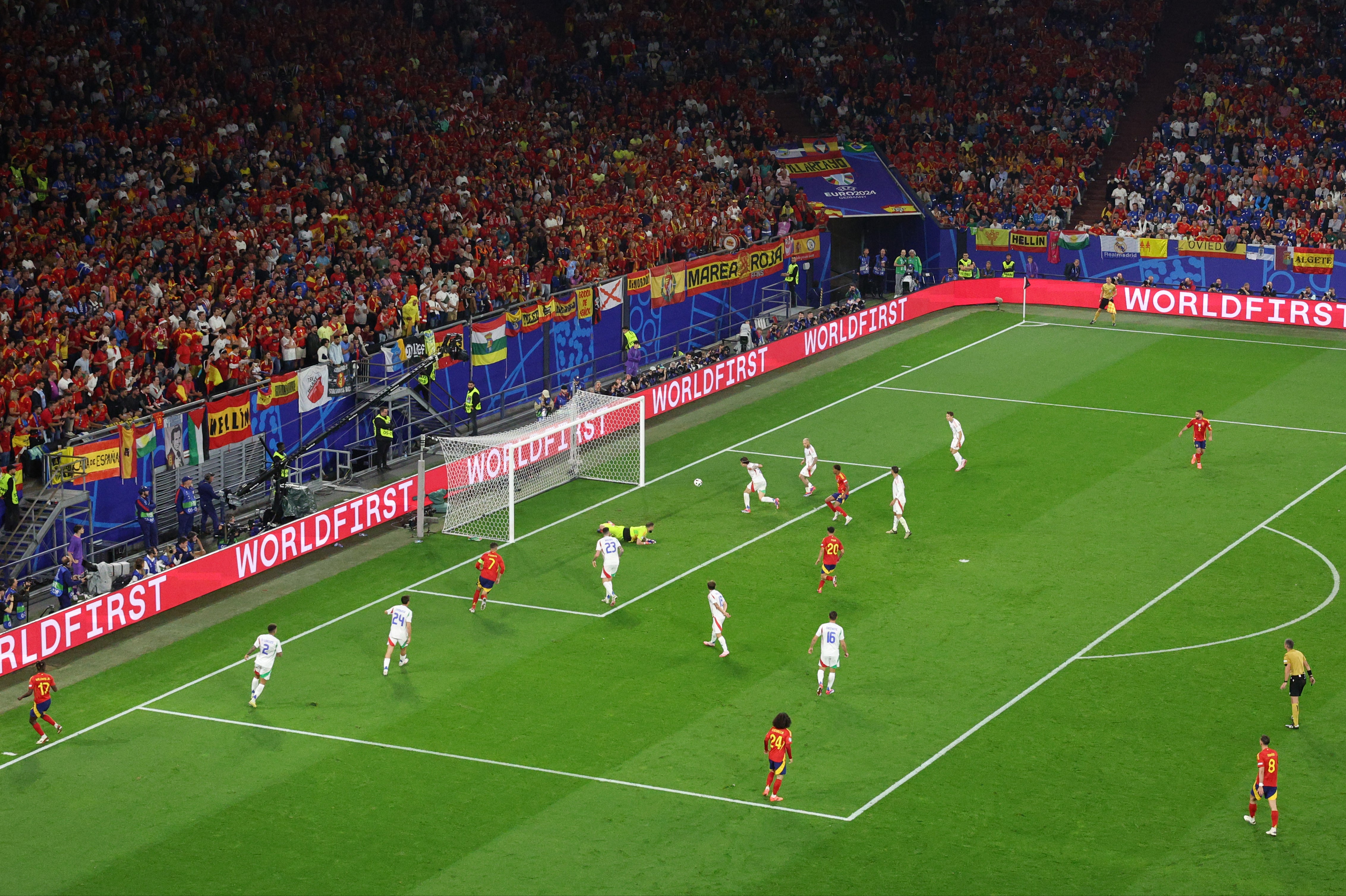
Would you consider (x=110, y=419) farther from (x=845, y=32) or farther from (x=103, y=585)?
(x=845, y=32)

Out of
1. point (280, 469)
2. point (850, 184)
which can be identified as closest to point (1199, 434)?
point (280, 469)

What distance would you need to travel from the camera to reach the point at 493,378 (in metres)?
49.4

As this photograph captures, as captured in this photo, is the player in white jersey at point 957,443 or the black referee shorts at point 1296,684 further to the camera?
the player in white jersey at point 957,443

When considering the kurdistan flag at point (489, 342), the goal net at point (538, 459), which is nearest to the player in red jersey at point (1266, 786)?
the goal net at point (538, 459)

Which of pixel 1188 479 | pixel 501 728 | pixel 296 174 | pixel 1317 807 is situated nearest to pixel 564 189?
pixel 296 174

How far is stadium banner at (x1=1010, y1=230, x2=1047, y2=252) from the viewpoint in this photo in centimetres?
6594

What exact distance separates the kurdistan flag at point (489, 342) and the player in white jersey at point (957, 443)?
12.7 m

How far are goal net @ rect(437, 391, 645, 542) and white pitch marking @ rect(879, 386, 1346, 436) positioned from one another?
9.69 m

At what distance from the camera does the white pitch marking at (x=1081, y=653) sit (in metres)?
28.1

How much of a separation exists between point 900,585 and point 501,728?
1039 cm

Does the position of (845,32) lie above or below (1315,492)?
above

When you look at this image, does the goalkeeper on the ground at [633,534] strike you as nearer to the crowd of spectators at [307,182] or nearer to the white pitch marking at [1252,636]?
the crowd of spectators at [307,182]

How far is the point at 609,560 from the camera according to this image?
35.8 meters

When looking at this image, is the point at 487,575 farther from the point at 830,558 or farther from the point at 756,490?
the point at 756,490
